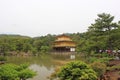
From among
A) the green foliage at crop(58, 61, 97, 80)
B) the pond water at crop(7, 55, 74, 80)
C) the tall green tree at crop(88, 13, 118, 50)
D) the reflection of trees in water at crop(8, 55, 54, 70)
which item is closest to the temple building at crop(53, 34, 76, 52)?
the reflection of trees in water at crop(8, 55, 54, 70)

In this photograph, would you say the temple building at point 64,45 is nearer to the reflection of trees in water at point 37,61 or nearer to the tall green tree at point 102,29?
the reflection of trees in water at point 37,61

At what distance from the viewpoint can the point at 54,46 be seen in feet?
171

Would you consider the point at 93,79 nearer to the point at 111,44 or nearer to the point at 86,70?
the point at 86,70

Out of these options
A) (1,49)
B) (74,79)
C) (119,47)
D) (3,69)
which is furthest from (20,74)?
(1,49)

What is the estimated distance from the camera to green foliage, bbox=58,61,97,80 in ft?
36.7

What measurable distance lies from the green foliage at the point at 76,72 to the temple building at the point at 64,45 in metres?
38.8

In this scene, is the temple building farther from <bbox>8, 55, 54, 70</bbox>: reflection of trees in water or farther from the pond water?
the pond water

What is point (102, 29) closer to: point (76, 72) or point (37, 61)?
point (37, 61)

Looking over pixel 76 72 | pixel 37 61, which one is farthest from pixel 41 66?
pixel 76 72

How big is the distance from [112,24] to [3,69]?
1611 cm

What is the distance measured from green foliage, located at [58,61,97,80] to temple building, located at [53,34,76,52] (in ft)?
127

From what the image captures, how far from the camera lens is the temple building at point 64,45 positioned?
51.2 metres

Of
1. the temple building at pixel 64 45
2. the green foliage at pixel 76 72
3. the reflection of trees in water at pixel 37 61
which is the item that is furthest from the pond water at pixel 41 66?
the temple building at pixel 64 45

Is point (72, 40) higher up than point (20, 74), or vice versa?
point (72, 40)
